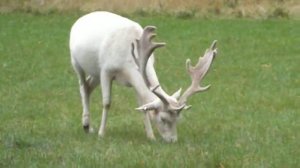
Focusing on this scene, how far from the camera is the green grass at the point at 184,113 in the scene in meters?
8.77

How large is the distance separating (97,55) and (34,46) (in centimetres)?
1252

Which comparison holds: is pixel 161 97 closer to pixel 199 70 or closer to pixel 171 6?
pixel 199 70

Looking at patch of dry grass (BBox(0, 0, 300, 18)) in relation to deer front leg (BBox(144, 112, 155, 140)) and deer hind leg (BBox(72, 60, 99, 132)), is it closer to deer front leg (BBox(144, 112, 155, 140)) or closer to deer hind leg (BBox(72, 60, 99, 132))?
deer hind leg (BBox(72, 60, 99, 132))

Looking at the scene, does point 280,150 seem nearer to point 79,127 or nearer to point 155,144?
point 155,144

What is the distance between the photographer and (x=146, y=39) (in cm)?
1020

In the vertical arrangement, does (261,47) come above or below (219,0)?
above

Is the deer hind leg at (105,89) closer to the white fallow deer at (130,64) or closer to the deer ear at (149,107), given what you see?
the white fallow deer at (130,64)

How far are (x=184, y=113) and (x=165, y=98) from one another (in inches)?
109

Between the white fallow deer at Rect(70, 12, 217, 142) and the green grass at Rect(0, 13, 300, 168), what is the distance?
1.11 ft

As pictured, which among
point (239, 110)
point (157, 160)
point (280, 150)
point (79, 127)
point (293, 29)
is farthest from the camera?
point (293, 29)

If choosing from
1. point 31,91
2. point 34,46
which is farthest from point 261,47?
point 31,91

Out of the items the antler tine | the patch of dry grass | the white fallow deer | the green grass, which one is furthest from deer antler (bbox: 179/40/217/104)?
the patch of dry grass

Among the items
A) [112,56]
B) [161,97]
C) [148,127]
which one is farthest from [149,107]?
[112,56]

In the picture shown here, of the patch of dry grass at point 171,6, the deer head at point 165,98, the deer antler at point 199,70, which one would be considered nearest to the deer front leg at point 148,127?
the deer head at point 165,98
